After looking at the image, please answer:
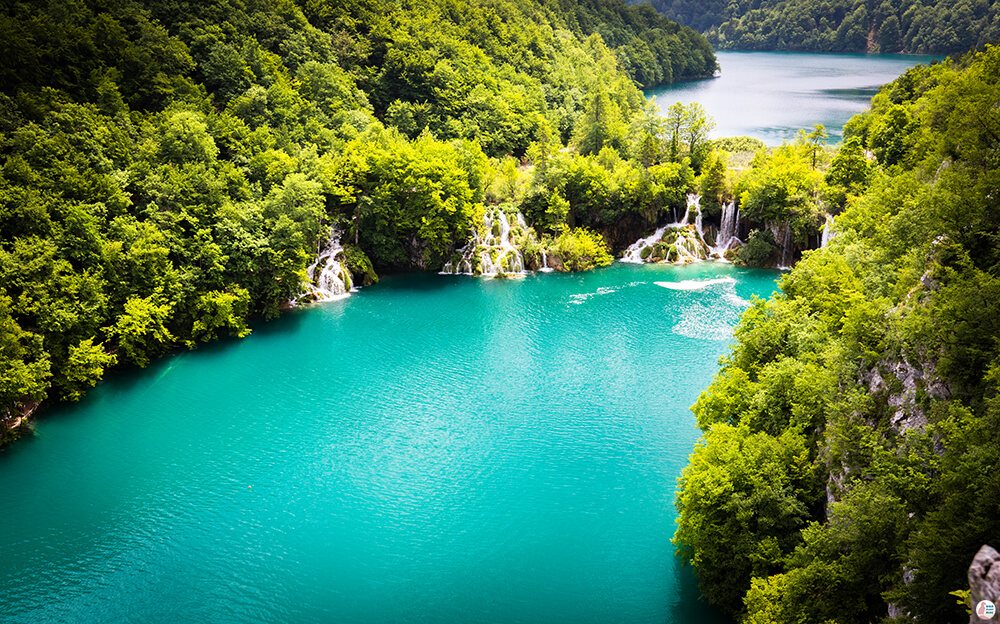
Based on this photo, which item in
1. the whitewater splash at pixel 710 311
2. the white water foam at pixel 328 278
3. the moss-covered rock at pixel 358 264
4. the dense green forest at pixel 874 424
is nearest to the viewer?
the dense green forest at pixel 874 424

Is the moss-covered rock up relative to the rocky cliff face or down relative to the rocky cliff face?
down

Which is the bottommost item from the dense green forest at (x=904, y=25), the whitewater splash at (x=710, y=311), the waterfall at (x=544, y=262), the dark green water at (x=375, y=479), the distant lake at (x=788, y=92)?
the dark green water at (x=375, y=479)

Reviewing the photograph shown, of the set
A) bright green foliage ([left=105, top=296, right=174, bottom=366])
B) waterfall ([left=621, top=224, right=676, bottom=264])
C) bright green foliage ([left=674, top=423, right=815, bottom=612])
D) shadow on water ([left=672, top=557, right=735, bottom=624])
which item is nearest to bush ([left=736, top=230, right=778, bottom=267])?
waterfall ([left=621, top=224, right=676, bottom=264])

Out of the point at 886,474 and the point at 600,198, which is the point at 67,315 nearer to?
the point at 886,474

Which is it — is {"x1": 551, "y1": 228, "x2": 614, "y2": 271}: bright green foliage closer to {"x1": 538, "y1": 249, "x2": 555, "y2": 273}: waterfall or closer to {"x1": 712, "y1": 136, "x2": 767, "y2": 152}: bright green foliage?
{"x1": 538, "y1": 249, "x2": 555, "y2": 273}: waterfall

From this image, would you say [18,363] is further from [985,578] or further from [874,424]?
[985,578]

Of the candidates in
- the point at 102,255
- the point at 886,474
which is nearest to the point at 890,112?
the point at 886,474

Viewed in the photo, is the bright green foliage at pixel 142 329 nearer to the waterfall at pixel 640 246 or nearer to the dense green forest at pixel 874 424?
the dense green forest at pixel 874 424

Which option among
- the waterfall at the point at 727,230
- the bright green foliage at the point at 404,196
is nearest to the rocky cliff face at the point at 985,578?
the bright green foliage at the point at 404,196
